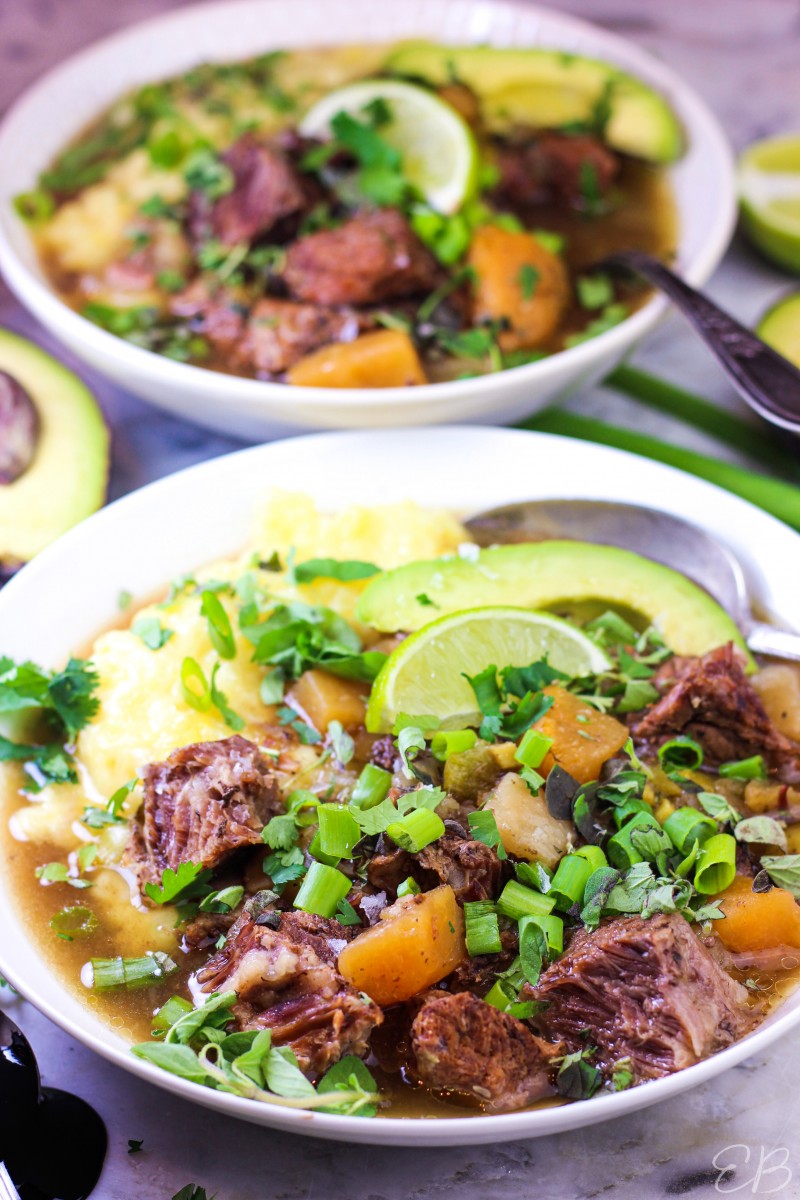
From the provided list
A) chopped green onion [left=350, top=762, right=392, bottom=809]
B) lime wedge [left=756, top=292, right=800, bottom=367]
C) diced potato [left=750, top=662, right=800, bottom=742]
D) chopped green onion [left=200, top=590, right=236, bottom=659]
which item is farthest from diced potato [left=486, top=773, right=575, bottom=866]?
lime wedge [left=756, top=292, right=800, bottom=367]

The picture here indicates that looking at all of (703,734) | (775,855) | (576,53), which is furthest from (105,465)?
(576,53)

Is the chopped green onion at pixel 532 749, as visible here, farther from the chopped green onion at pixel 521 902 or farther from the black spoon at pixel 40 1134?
the black spoon at pixel 40 1134

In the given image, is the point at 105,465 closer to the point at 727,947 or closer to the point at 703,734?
the point at 703,734

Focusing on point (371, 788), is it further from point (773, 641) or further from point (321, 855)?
point (773, 641)

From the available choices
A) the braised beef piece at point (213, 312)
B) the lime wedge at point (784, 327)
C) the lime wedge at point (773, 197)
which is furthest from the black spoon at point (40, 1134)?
the lime wedge at point (773, 197)

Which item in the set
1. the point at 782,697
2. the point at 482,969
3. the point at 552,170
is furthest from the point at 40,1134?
the point at 552,170

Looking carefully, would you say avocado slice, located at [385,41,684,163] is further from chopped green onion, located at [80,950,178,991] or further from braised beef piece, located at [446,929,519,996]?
chopped green onion, located at [80,950,178,991]
